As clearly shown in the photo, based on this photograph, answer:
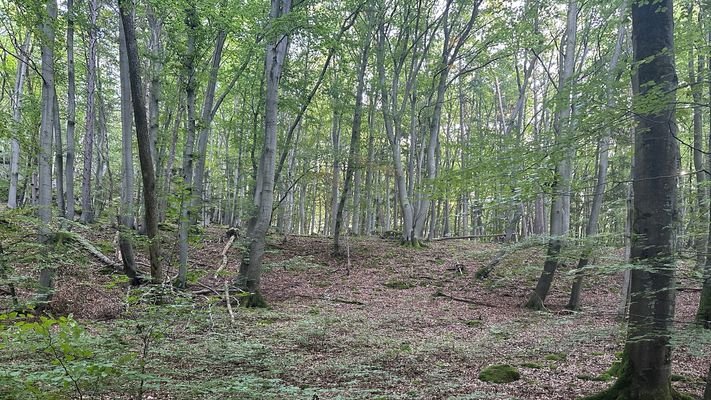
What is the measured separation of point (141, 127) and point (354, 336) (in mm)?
5236

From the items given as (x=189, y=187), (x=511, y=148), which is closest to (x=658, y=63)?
(x=511, y=148)

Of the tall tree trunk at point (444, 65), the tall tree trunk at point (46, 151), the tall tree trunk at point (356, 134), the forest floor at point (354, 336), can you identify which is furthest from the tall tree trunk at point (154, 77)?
the tall tree trunk at point (444, 65)

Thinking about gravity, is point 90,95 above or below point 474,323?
above

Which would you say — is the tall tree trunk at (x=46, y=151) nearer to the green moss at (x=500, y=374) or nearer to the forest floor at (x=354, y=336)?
the forest floor at (x=354, y=336)

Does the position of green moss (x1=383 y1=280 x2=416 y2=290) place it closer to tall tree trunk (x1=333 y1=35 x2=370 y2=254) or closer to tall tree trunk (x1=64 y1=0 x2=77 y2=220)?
tall tree trunk (x1=333 y1=35 x2=370 y2=254)

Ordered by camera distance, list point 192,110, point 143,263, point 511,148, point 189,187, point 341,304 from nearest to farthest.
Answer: point 511,148 < point 189,187 < point 192,110 < point 341,304 < point 143,263

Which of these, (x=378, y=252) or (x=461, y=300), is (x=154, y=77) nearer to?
(x=378, y=252)

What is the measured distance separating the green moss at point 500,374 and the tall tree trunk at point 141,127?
4803 mm

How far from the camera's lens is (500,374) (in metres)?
5.40

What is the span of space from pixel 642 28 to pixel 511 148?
1.71 m

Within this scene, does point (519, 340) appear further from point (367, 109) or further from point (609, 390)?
point (367, 109)

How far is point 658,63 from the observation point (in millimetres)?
3904

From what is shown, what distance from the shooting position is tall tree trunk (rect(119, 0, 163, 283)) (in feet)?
18.4

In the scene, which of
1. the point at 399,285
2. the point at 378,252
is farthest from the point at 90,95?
the point at 378,252
